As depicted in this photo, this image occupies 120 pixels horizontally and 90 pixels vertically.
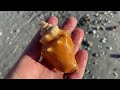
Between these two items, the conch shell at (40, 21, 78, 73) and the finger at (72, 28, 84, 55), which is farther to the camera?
the finger at (72, 28, 84, 55)

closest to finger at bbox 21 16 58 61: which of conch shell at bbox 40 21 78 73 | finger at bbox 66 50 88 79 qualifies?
conch shell at bbox 40 21 78 73

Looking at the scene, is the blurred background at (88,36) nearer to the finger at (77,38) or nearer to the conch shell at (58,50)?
the finger at (77,38)

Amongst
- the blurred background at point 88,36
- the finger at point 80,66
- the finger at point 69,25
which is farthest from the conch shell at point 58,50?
the blurred background at point 88,36

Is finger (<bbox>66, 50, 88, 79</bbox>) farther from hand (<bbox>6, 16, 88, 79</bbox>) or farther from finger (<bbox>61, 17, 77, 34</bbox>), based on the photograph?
finger (<bbox>61, 17, 77, 34</bbox>)

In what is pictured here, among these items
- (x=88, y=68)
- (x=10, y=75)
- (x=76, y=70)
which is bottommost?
(x=88, y=68)

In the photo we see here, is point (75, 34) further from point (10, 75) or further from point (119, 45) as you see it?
point (10, 75)
